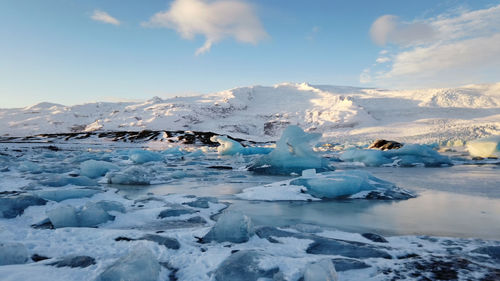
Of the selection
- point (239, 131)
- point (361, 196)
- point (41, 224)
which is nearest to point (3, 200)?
point (41, 224)

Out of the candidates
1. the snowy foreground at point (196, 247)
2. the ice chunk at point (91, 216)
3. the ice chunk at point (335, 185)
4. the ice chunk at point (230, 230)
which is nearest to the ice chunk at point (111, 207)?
the snowy foreground at point (196, 247)

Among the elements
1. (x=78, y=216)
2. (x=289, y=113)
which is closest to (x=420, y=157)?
(x=78, y=216)

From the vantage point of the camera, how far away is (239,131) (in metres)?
71.5

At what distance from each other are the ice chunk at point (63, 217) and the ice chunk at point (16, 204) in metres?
0.91

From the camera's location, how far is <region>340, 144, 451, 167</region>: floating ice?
1255cm

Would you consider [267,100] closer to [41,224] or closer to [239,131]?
[239,131]

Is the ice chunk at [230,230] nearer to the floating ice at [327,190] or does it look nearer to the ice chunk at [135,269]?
the ice chunk at [135,269]

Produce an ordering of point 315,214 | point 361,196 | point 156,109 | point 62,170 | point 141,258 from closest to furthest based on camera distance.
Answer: point 141,258 < point 315,214 < point 361,196 < point 62,170 < point 156,109

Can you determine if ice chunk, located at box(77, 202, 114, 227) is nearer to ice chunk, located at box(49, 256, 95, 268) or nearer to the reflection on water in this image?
ice chunk, located at box(49, 256, 95, 268)

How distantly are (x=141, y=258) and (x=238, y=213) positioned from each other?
108cm

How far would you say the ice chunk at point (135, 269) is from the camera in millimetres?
1853

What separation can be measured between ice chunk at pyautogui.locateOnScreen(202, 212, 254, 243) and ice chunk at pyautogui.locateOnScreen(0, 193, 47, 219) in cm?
265

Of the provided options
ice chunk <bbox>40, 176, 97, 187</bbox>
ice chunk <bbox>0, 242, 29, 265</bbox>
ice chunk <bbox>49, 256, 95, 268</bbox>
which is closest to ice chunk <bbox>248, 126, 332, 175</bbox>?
ice chunk <bbox>40, 176, 97, 187</bbox>

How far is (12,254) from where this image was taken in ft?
7.17
